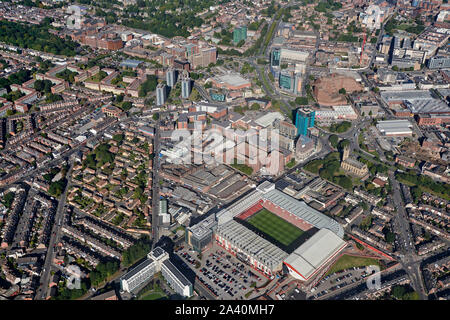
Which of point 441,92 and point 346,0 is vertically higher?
point 346,0

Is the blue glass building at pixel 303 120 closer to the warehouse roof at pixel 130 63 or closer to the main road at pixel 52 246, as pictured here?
the main road at pixel 52 246

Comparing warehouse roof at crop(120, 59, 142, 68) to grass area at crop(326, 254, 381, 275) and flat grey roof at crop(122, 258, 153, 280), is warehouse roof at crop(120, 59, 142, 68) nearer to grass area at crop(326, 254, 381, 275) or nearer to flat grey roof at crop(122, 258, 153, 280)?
flat grey roof at crop(122, 258, 153, 280)

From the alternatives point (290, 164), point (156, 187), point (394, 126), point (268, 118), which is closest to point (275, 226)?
point (290, 164)

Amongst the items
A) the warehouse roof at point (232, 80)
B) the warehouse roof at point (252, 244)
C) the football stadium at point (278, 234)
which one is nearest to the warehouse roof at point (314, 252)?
the football stadium at point (278, 234)

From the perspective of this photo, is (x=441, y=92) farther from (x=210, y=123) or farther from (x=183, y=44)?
(x=183, y=44)

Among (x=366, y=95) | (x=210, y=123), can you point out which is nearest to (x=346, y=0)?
(x=366, y=95)

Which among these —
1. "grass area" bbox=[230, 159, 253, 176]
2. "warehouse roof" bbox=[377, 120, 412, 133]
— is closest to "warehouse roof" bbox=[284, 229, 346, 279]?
"grass area" bbox=[230, 159, 253, 176]

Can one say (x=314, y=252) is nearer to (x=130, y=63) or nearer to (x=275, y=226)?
(x=275, y=226)
